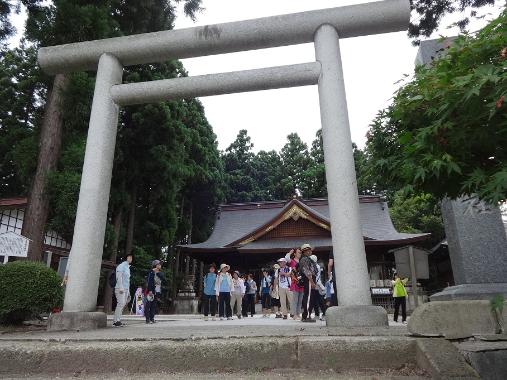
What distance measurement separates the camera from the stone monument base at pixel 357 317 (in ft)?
13.0

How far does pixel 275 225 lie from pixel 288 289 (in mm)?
8146

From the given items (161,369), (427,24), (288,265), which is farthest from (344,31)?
(288,265)

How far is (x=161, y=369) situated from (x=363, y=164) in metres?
2.57

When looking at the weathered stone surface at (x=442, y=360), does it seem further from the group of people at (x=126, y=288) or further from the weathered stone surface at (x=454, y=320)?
the group of people at (x=126, y=288)

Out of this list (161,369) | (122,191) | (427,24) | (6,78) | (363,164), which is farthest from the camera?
(6,78)

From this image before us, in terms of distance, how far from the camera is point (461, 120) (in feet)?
8.12

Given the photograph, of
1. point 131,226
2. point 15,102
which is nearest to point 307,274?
point 131,226

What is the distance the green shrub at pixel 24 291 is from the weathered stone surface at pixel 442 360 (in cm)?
562

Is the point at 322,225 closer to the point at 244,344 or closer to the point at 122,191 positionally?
the point at 122,191

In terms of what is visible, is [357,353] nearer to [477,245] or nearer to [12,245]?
[477,245]

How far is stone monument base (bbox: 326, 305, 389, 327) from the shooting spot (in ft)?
13.0

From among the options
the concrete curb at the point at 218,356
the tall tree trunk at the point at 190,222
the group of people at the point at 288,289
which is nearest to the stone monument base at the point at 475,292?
the concrete curb at the point at 218,356

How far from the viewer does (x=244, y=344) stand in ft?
9.89

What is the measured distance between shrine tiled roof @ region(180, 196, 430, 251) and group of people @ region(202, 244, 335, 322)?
401 cm
